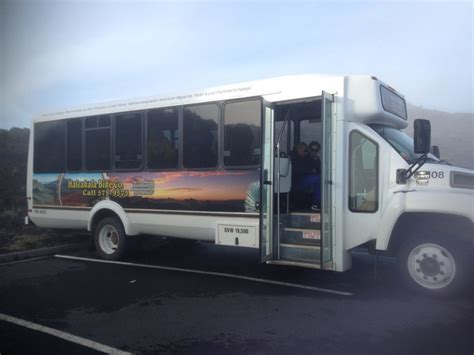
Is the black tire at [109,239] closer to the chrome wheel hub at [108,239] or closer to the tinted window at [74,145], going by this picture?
the chrome wheel hub at [108,239]

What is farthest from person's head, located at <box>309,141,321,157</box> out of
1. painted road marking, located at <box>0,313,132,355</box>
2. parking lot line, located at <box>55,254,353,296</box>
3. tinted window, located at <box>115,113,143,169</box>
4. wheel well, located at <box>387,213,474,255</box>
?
painted road marking, located at <box>0,313,132,355</box>

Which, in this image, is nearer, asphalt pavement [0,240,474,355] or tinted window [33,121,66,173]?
asphalt pavement [0,240,474,355]

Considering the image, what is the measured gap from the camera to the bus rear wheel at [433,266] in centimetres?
504

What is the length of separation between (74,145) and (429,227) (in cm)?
681

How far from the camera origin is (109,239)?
840 centimetres

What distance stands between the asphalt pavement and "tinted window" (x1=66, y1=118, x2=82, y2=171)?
2199 millimetres

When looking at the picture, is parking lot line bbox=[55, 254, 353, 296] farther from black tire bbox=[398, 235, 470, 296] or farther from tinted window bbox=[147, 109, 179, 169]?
tinted window bbox=[147, 109, 179, 169]

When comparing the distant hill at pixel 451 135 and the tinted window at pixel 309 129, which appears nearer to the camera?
the tinted window at pixel 309 129

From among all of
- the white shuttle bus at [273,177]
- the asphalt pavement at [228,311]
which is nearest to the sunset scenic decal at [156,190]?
A: the white shuttle bus at [273,177]

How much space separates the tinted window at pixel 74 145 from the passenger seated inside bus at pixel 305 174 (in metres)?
4.44

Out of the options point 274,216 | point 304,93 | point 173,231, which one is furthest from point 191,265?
point 304,93

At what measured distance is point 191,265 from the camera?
25.4 feet

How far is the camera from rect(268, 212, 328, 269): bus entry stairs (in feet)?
19.5

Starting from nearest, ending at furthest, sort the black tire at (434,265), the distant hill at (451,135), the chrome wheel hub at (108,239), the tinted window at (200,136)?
the black tire at (434,265) < the tinted window at (200,136) < the chrome wheel hub at (108,239) < the distant hill at (451,135)
